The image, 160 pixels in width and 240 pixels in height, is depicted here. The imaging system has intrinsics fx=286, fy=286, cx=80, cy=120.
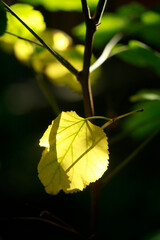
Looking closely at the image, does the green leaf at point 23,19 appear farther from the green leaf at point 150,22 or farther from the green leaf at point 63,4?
the green leaf at point 150,22

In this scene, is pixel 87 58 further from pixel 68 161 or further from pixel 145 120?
pixel 145 120

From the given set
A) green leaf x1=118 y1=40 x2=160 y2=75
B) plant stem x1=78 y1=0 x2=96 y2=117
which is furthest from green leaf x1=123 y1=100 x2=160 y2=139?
plant stem x1=78 y1=0 x2=96 y2=117

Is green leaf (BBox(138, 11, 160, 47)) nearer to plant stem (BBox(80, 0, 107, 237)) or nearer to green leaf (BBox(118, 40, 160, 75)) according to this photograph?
green leaf (BBox(118, 40, 160, 75))

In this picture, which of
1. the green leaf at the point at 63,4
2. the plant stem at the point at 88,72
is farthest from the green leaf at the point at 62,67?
the plant stem at the point at 88,72

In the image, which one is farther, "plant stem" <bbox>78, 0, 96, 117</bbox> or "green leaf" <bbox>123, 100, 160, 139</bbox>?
"green leaf" <bbox>123, 100, 160, 139</bbox>

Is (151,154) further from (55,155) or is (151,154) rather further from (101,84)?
(55,155)

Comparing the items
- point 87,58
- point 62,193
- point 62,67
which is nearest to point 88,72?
point 87,58
